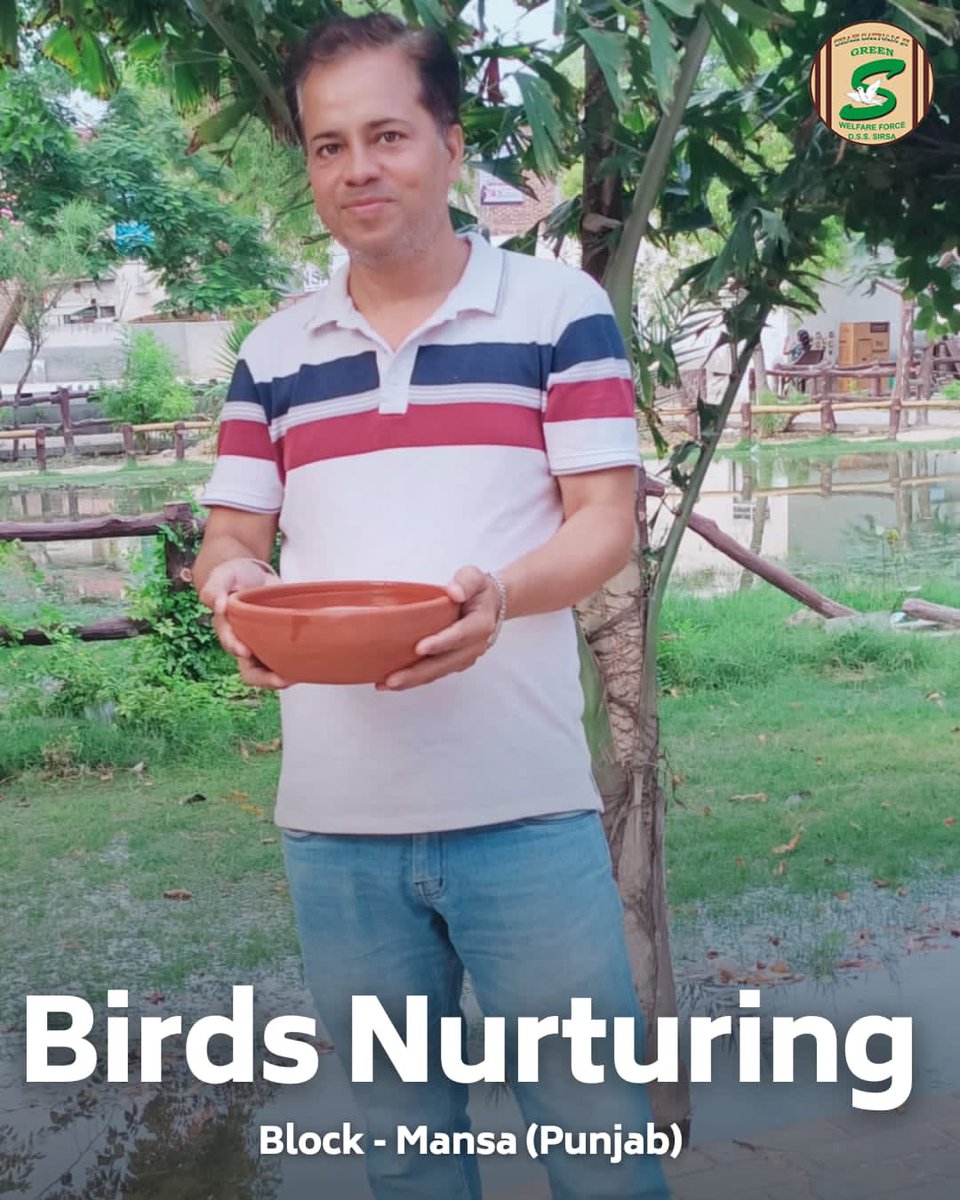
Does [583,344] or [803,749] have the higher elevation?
[583,344]

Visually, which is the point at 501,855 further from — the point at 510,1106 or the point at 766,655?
the point at 766,655

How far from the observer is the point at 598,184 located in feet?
8.46

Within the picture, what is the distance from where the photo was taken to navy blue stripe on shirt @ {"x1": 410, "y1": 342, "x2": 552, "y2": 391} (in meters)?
1.53

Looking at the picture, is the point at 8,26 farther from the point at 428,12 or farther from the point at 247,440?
the point at 247,440

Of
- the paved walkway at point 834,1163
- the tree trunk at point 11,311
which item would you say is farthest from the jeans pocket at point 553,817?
the tree trunk at point 11,311

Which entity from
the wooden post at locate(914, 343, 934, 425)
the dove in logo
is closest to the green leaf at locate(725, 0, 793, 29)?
the dove in logo

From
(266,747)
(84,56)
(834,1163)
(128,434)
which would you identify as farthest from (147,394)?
(834,1163)

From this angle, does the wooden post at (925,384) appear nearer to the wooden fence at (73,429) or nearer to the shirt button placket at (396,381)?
the wooden fence at (73,429)

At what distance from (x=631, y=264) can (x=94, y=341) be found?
85.8 feet

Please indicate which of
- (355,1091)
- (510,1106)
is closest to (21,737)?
(510,1106)

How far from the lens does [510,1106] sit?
10.6 ft

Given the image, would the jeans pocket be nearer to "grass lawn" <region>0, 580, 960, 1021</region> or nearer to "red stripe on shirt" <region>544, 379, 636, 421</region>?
"red stripe on shirt" <region>544, 379, 636, 421</region>

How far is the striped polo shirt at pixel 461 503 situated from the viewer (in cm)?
151

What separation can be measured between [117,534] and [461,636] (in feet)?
16.2
